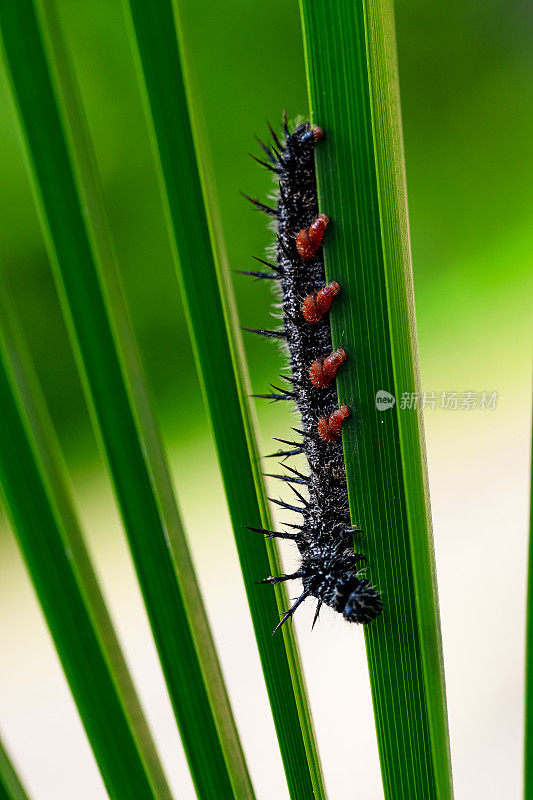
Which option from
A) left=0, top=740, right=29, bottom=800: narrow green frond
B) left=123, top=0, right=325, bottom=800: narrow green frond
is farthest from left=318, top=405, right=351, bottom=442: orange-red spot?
left=0, top=740, right=29, bottom=800: narrow green frond

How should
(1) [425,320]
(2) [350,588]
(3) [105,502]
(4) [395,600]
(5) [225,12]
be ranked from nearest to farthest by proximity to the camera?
1. (4) [395,600]
2. (2) [350,588]
3. (5) [225,12]
4. (1) [425,320]
5. (3) [105,502]

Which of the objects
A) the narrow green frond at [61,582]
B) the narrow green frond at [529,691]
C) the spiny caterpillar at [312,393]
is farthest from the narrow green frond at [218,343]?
the narrow green frond at [529,691]

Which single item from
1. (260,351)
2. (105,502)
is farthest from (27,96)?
(105,502)

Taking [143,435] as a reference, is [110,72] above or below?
above

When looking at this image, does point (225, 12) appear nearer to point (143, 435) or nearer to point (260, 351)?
point (260, 351)

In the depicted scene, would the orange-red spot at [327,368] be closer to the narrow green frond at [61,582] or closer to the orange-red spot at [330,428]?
the orange-red spot at [330,428]
